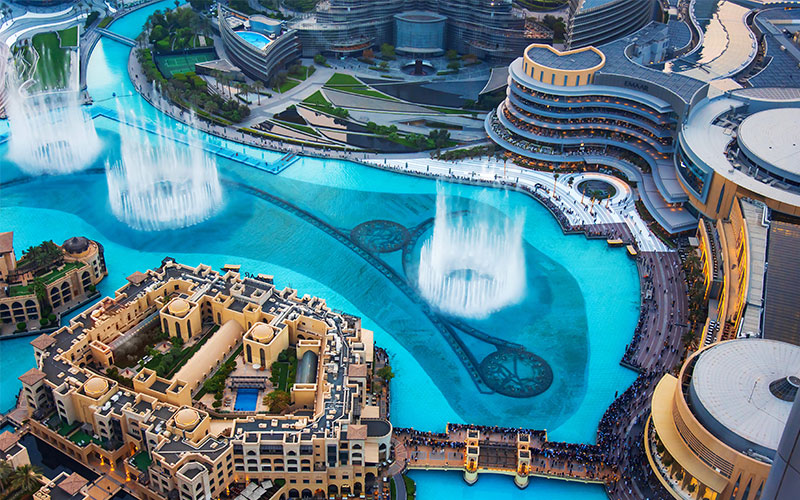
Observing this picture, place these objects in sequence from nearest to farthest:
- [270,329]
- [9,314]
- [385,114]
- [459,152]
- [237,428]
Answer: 1. [237,428]
2. [270,329]
3. [9,314]
4. [459,152]
5. [385,114]

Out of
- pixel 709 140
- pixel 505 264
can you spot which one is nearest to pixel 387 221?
pixel 505 264

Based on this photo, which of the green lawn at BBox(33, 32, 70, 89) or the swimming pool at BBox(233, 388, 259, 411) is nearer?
the swimming pool at BBox(233, 388, 259, 411)

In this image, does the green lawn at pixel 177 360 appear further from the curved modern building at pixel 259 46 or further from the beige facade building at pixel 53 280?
the curved modern building at pixel 259 46

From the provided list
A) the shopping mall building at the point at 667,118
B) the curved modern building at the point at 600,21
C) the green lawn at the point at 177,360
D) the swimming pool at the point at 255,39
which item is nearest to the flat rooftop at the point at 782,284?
the shopping mall building at the point at 667,118

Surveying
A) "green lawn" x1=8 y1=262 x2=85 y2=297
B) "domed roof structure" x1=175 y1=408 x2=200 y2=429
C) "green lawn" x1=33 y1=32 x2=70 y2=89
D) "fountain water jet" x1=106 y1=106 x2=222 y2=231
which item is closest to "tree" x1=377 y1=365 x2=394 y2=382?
"domed roof structure" x1=175 y1=408 x2=200 y2=429

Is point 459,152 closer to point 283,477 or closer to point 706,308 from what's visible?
point 706,308

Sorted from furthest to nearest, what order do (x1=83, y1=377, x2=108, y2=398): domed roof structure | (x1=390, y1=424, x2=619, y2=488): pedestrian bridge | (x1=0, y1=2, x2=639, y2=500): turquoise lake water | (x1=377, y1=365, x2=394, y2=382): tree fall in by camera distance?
1. (x1=0, y1=2, x2=639, y2=500): turquoise lake water
2. (x1=377, y1=365, x2=394, y2=382): tree
3. (x1=390, y1=424, x2=619, y2=488): pedestrian bridge
4. (x1=83, y1=377, x2=108, y2=398): domed roof structure

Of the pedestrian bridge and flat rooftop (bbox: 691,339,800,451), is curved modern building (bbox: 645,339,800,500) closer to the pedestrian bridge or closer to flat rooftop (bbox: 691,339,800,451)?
flat rooftop (bbox: 691,339,800,451)
